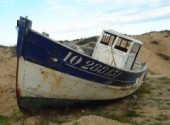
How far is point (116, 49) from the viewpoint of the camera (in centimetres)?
1504

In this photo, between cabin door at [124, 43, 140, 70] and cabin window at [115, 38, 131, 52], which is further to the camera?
cabin door at [124, 43, 140, 70]

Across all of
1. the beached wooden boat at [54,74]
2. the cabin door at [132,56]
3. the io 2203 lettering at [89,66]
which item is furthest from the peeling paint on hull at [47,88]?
the cabin door at [132,56]

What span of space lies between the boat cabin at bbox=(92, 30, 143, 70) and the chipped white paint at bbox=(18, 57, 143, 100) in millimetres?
1855

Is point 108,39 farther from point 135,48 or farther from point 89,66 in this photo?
point 89,66

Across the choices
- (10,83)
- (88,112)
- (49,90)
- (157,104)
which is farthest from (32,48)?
(10,83)

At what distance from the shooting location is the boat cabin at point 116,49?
15000 mm

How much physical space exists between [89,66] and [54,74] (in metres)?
1.11

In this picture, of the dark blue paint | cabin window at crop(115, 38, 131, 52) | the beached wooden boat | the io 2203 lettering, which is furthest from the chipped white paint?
cabin window at crop(115, 38, 131, 52)

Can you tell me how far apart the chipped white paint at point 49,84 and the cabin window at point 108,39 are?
233 centimetres

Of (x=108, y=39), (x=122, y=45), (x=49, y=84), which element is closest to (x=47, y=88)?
(x=49, y=84)

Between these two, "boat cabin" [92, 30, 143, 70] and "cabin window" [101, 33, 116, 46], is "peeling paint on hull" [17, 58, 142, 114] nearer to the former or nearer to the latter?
"boat cabin" [92, 30, 143, 70]

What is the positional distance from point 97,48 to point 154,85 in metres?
4.97

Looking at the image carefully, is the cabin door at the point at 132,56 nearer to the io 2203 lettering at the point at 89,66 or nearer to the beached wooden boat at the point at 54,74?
the beached wooden boat at the point at 54,74

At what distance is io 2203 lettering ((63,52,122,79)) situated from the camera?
1257 cm
